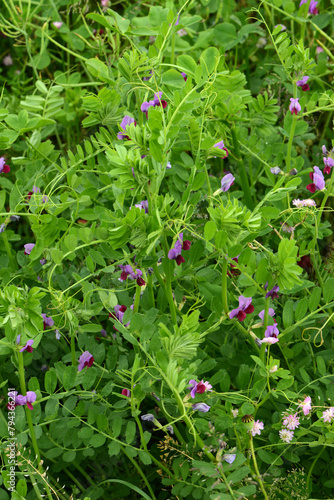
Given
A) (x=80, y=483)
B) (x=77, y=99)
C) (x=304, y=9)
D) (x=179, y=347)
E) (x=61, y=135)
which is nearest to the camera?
(x=179, y=347)

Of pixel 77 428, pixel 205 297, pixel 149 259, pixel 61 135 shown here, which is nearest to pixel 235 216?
pixel 149 259

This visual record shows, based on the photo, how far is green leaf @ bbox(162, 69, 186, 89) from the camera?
4.61 ft

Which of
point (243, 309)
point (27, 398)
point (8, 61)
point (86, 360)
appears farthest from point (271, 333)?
point (8, 61)

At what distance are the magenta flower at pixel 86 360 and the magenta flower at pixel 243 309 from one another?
333 millimetres

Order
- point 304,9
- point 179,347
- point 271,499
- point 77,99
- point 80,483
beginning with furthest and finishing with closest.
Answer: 1. point 77,99
2. point 304,9
3. point 80,483
4. point 271,499
5. point 179,347

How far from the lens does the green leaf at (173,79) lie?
1.41 m

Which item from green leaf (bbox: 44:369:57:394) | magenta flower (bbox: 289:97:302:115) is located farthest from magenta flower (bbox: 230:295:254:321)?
magenta flower (bbox: 289:97:302:115)

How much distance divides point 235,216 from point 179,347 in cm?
24

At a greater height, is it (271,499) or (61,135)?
(61,135)

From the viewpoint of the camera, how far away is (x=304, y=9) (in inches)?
69.4

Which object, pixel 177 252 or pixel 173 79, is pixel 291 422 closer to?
pixel 177 252

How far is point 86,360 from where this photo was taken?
128cm

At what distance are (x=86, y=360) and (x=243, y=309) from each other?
0.36m

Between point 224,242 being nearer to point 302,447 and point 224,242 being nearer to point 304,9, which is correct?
point 302,447
